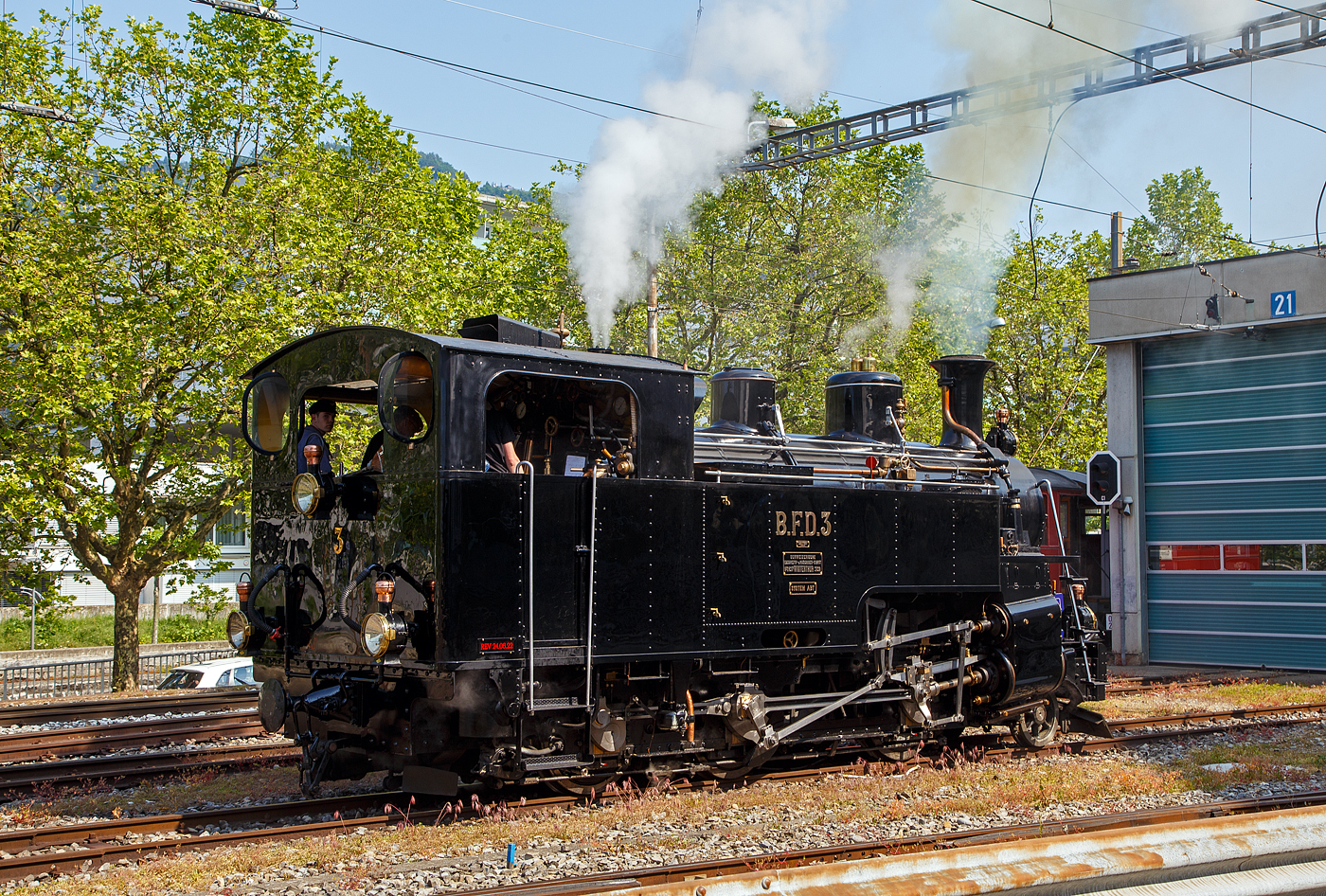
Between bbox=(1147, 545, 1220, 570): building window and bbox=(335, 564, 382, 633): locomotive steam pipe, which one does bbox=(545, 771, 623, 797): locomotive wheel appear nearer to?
bbox=(335, 564, 382, 633): locomotive steam pipe

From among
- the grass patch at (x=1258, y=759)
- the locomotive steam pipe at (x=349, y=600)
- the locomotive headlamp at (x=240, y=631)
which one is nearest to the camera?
the locomotive steam pipe at (x=349, y=600)

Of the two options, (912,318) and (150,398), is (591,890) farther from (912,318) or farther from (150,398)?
(912,318)

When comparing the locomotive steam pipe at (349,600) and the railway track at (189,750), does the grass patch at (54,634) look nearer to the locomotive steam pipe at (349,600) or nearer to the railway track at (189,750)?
the railway track at (189,750)

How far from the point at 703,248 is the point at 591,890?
20.2 meters

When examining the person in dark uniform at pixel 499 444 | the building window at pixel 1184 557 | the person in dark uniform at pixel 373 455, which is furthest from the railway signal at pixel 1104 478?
the person in dark uniform at pixel 373 455

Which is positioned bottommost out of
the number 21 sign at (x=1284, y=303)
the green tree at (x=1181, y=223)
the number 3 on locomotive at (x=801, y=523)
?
the number 3 on locomotive at (x=801, y=523)

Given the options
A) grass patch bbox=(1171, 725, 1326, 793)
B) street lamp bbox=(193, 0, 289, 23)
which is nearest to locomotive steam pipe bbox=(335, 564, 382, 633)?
grass patch bbox=(1171, 725, 1326, 793)

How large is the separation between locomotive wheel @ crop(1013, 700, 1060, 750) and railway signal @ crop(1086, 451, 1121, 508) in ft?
32.1

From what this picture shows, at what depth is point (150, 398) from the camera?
15281mm

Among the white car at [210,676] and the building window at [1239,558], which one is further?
the white car at [210,676]

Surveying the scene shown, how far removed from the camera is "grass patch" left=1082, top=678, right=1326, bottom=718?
13.1 metres

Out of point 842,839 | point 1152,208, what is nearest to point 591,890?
point 842,839

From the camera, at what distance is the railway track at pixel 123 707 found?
507 inches

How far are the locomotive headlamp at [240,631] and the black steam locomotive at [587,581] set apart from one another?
0.08 ft
